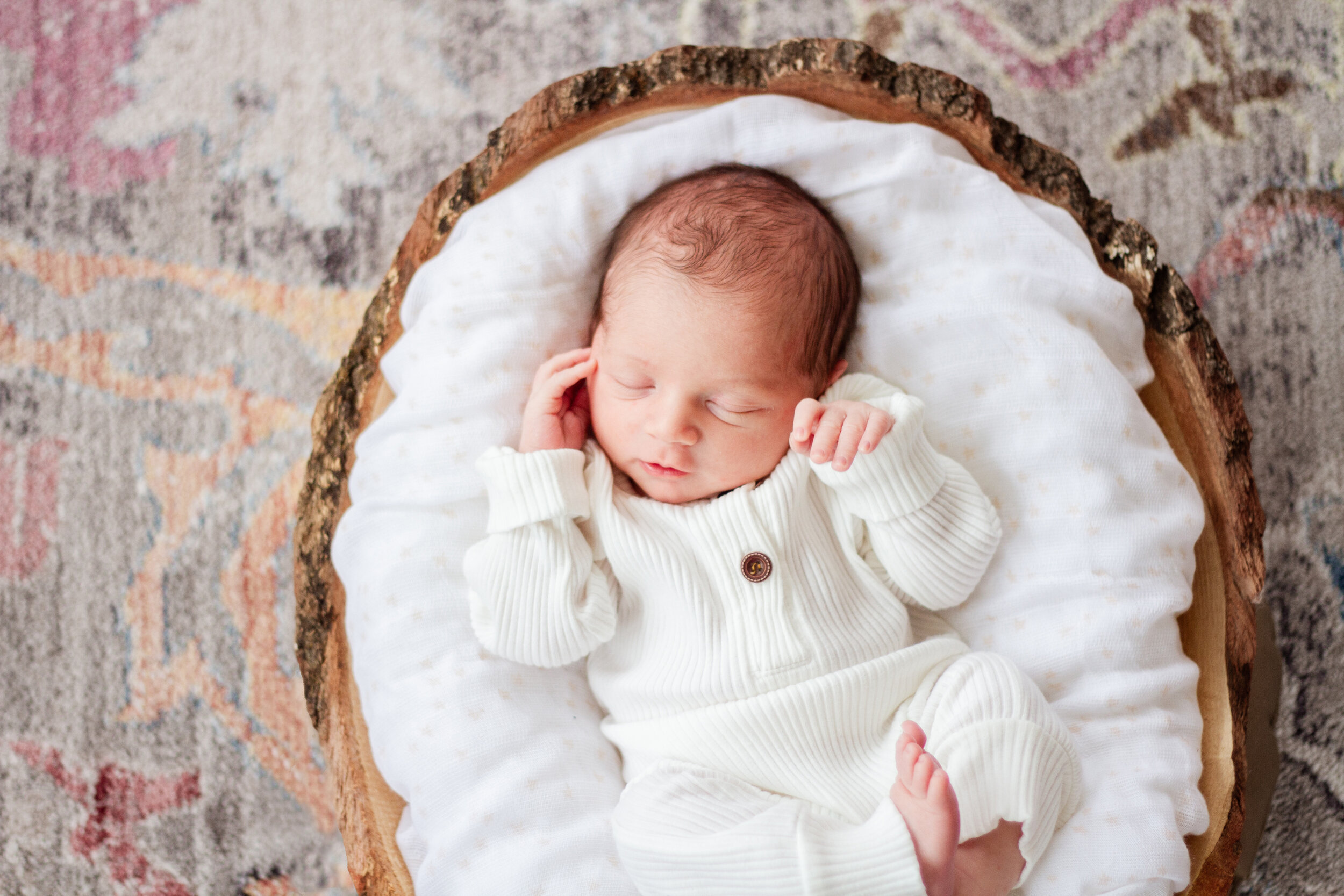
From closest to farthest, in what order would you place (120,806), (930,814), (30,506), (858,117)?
1. (930,814)
2. (858,117)
3. (120,806)
4. (30,506)

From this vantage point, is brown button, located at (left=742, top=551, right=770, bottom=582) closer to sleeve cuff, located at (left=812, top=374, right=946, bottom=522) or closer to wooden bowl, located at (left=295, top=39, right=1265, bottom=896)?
sleeve cuff, located at (left=812, top=374, right=946, bottom=522)

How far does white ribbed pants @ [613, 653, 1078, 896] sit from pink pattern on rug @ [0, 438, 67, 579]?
3.69 feet

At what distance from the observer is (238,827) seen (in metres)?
1.56

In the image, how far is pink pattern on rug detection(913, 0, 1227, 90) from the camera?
5.90ft

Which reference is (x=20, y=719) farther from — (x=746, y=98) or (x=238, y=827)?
(x=746, y=98)

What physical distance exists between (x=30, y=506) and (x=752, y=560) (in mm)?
1242

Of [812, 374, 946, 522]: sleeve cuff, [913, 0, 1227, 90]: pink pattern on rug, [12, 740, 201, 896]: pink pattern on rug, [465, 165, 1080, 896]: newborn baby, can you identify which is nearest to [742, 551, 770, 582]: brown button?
[465, 165, 1080, 896]: newborn baby

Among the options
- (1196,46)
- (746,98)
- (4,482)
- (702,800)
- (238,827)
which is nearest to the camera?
(702,800)

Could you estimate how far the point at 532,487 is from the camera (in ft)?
3.90

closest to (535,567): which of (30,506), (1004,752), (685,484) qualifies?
(685,484)

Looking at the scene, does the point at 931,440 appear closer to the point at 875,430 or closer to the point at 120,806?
the point at 875,430

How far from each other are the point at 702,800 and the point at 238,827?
0.85 metres

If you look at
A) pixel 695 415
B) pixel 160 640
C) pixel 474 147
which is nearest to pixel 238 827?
pixel 160 640

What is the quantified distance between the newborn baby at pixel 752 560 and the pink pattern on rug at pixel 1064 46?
0.78 meters
